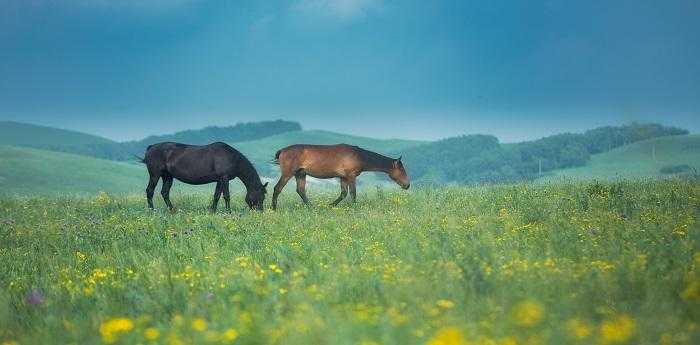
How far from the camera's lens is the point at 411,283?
7.43m

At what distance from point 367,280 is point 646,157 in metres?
145

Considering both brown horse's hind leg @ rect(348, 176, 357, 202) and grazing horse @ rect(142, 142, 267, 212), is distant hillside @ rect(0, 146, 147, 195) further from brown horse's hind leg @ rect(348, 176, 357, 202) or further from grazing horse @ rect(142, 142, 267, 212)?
brown horse's hind leg @ rect(348, 176, 357, 202)

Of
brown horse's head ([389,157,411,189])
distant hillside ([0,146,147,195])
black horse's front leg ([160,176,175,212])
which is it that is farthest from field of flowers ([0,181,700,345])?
distant hillside ([0,146,147,195])

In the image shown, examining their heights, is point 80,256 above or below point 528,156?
below

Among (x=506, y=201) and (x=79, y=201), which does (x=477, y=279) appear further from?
(x=79, y=201)

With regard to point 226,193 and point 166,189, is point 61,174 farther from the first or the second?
point 226,193

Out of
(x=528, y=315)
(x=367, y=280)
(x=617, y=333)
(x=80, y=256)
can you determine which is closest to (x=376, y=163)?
(x=80, y=256)

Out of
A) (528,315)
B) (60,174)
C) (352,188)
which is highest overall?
(352,188)

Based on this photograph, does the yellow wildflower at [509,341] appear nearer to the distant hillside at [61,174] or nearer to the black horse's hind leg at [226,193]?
the black horse's hind leg at [226,193]

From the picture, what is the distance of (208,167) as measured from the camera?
1966 centimetres

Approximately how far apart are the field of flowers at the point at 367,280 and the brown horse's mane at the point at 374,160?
647cm

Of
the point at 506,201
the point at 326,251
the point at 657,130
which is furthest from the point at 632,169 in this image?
the point at 326,251

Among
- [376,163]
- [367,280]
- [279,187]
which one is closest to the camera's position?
[367,280]

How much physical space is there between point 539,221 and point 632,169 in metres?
121
